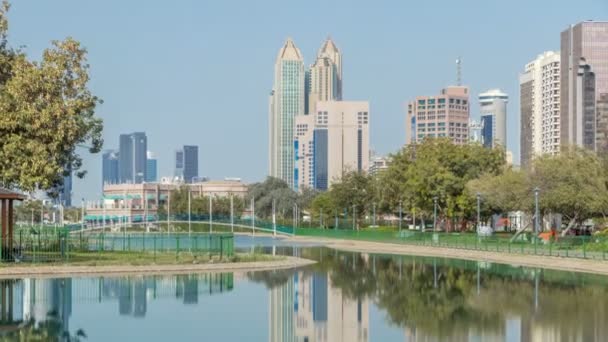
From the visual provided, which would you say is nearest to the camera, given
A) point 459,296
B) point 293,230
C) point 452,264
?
point 459,296

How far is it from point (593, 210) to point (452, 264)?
16059mm

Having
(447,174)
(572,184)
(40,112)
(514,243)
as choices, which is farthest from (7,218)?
(447,174)

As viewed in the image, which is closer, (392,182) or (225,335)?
(225,335)

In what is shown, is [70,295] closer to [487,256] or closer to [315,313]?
[315,313]

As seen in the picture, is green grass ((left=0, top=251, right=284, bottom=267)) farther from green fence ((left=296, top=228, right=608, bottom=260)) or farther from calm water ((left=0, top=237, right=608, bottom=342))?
green fence ((left=296, top=228, right=608, bottom=260))

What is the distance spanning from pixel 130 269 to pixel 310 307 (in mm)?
18320

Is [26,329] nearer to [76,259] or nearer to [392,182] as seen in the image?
[76,259]

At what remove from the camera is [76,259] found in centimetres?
5222

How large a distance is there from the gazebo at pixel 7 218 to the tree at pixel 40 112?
89 cm

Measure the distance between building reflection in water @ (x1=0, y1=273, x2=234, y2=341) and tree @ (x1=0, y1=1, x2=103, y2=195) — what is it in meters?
7.13

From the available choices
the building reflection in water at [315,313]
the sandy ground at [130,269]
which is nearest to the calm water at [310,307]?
the building reflection in water at [315,313]

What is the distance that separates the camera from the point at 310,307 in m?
32.8

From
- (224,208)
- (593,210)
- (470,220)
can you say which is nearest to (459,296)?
(593,210)

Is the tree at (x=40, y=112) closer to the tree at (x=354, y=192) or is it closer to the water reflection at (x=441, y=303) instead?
the water reflection at (x=441, y=303)
